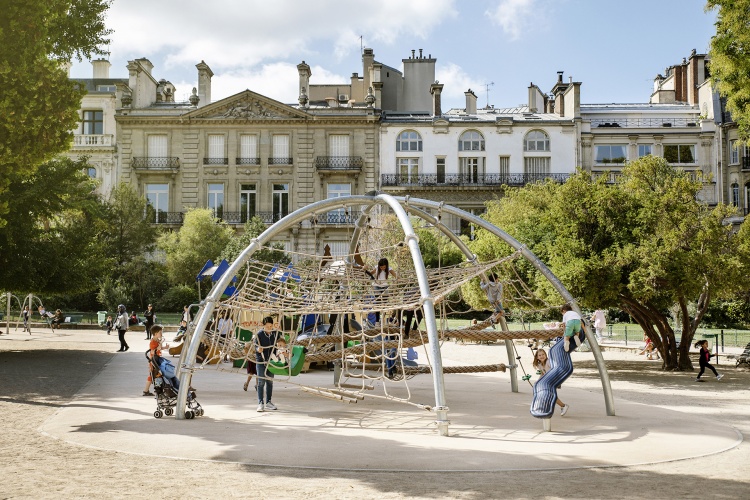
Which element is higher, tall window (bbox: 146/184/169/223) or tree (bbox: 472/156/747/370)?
tall window (bbox: 146/184/169/223)

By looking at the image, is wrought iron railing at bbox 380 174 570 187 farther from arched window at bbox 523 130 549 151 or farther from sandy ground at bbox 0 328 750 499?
sandy ground at bbox 0 328 750 499

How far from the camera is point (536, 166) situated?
56.7 metres

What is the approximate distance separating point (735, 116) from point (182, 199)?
142ft

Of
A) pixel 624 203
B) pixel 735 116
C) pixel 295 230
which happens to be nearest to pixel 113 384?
pixel 624 203

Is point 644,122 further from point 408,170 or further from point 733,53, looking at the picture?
point 733,53

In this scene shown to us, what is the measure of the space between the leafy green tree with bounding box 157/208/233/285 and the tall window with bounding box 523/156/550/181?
2159 cm

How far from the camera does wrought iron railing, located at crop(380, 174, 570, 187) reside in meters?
55.9

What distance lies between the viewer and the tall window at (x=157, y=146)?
57.3 m

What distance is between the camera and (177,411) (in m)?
Result: 13.8

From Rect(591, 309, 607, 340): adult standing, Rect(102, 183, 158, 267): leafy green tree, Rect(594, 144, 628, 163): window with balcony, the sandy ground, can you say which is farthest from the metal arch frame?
Rect(594, 144, 628, 163): window with balcony

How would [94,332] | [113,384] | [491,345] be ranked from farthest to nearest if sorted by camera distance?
1. [94,332]
2. [491,345]
3. [113,384]

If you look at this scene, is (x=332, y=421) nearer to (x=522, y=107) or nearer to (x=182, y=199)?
(x=182, y=199)

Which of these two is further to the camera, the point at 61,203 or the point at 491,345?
the point at 491,345

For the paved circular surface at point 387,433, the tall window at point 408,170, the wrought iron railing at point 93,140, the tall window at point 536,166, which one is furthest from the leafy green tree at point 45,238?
the tall window at point 536,166
